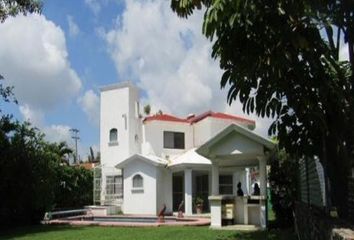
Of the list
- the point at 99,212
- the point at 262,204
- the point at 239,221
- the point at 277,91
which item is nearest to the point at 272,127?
the point at 277,91

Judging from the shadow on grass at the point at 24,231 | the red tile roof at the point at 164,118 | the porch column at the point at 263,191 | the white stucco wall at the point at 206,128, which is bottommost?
the shadow on grass at the point at 24,231

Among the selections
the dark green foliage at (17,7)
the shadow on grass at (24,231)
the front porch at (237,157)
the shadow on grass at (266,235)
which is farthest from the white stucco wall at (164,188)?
the dark green foliage at (17,7)

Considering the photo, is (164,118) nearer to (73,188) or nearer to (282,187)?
(73,188)

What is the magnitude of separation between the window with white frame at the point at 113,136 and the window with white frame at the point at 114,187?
2.30 metres

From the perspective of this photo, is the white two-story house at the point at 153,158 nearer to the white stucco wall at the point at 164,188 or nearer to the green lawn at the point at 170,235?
the white stucco wall at the point at 164,188

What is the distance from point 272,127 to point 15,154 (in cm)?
2008

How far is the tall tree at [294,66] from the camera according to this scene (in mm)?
6465

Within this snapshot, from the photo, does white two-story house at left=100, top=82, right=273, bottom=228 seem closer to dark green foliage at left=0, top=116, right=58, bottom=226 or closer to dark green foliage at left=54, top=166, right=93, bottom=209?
dark green foliage at left=54, top=166, right=93, bottom=209

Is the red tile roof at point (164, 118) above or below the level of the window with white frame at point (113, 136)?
above

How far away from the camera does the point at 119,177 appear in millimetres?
34250

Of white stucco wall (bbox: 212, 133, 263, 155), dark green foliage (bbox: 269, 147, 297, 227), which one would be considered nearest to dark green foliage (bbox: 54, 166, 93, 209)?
white stucco wall (bbox: 212, 133, 263, 155)

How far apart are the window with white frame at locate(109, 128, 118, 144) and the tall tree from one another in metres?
26.8

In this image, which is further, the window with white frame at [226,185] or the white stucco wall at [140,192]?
the window with white frame at [226,185]

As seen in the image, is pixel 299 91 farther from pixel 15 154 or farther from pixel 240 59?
pixel 15 154
